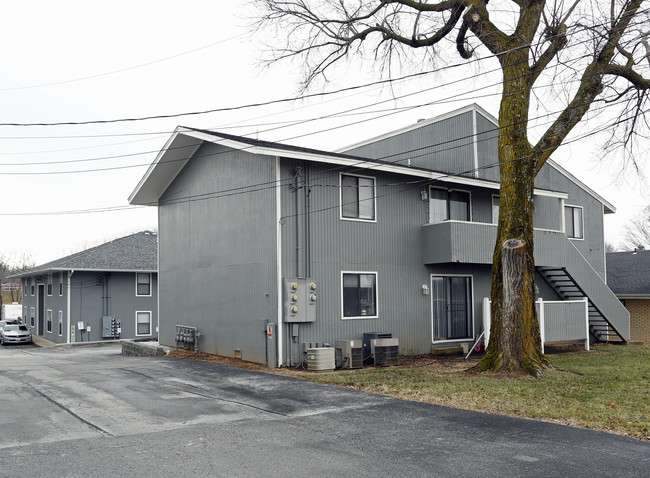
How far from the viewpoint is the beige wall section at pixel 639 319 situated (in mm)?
27461

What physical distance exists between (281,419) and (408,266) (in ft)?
32.4

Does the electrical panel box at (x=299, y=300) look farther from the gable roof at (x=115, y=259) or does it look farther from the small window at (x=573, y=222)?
the gable roof at (x=115, y=259)

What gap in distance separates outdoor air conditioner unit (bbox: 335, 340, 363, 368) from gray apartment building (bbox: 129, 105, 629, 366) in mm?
570

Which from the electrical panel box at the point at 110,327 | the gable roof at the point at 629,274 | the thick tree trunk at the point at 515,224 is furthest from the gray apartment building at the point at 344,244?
the electrical panel box at the point at 110,327

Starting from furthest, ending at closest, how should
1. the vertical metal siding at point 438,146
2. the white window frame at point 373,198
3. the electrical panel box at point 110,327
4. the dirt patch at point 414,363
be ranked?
1. the electrical panel box at point 110,327
2. the vertical metal siding at point 438,146
3. the white window frame at point 373,198
4. the dirt patch at point 414,363

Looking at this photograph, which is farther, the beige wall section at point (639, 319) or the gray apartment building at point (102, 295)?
the gray apartment building at point (102, 295)

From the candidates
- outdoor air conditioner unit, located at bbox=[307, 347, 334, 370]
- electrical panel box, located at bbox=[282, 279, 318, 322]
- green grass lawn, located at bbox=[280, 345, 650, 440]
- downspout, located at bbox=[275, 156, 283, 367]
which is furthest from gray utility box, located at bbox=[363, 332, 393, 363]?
downspout, located at bbox=[275, 156, 283, 367]

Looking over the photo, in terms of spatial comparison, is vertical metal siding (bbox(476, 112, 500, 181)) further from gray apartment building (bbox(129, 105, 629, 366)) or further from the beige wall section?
the beige wall section

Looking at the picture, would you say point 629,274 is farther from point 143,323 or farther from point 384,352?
point 143,323

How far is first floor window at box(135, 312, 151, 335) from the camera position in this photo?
115 ft

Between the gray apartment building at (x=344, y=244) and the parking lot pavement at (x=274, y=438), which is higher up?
the gray apartment building at (x=344, y=244)

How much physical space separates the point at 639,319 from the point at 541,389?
19.1 meters

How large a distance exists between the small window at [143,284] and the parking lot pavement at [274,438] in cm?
2319

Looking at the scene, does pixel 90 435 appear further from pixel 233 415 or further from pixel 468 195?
pixel 468 195
